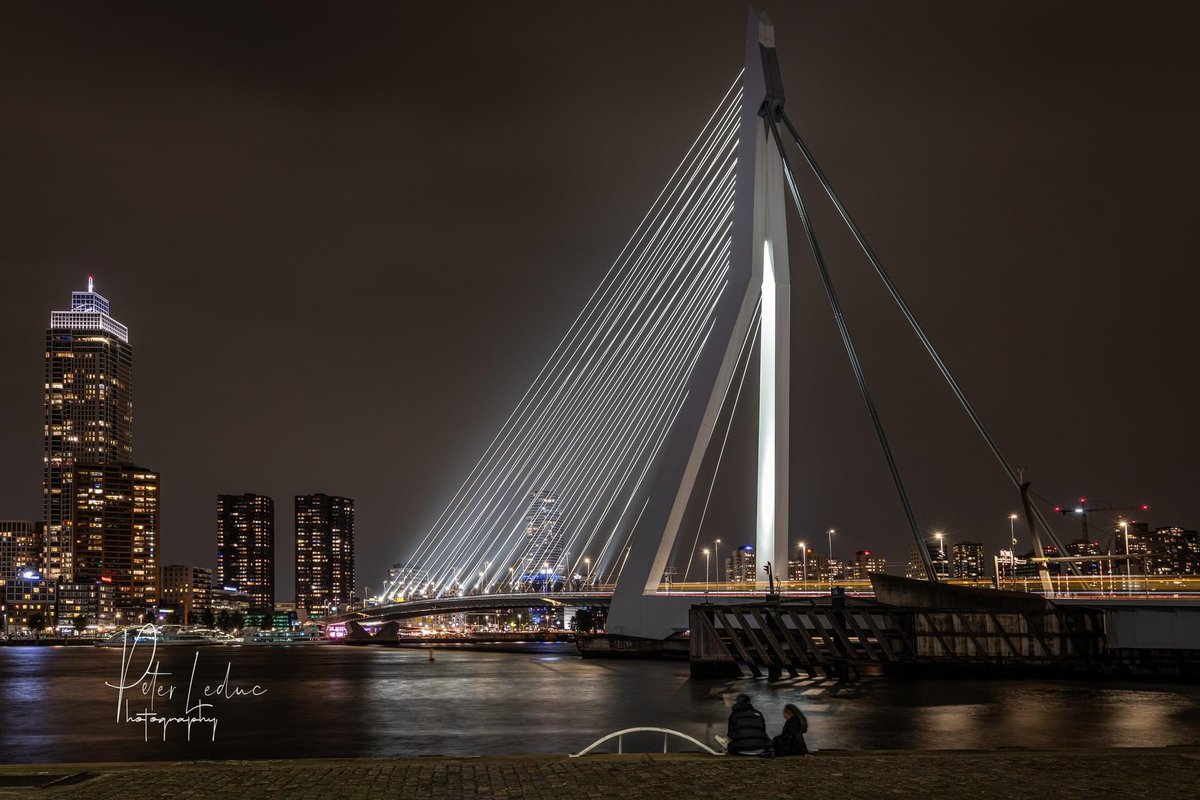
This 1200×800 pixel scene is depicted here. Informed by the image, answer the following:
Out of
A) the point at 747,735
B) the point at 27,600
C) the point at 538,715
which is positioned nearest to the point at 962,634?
the point at 538,715

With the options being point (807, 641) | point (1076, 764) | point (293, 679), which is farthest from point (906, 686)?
point (293, 679)

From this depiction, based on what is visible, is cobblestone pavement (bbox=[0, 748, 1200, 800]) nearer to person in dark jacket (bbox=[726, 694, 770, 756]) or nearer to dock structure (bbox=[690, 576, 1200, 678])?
person in dark jacket (bbox=[726, 694, 770, 756])

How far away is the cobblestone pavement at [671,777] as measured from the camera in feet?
34.6

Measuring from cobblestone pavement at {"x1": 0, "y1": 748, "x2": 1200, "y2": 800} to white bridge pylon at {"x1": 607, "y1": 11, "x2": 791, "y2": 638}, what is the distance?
23.7m

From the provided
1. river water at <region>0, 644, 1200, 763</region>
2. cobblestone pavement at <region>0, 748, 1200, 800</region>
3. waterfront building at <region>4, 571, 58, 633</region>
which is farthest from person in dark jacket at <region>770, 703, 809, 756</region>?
waterfront building at <region>4, 571, 58, 633</region>

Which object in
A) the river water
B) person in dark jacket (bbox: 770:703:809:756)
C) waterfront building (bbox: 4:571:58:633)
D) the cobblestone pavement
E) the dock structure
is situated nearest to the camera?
the cobblestone pavement

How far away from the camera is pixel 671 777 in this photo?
1141cm

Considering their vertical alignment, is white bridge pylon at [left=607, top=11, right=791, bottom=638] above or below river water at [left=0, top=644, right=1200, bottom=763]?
above

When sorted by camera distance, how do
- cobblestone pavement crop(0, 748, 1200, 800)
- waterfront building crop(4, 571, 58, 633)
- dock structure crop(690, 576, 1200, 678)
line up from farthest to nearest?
1. waterfront building crop(4, 571, 58, 633)
2. dock structure crop(690, 576, 1200, 678)
3. cobblestone pavement crop(0, 748, 1200, 800)

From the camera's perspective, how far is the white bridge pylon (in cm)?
3666

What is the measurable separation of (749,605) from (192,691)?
18361 millimetres

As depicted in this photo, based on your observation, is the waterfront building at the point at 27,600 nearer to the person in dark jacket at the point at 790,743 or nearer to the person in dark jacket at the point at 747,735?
the person in dark jacket at the point at 747,735

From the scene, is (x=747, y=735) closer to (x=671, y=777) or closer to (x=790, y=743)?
(x=790, y=743)

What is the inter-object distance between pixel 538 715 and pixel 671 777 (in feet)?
51.6
